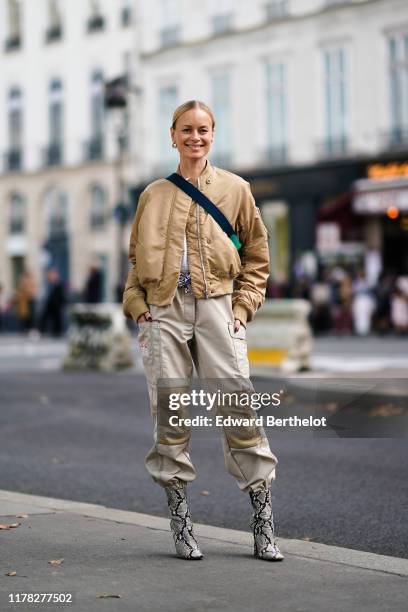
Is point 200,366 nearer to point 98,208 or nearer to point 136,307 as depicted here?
point 136,307

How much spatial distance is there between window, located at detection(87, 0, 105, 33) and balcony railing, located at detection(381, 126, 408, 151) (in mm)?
14638

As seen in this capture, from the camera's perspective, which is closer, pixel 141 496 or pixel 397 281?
pixel 141 496

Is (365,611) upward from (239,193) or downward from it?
downward

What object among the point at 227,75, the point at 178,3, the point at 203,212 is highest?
the point at 178,3

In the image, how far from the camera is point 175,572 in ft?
15.5

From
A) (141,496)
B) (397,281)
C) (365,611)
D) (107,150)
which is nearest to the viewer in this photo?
(365,611)

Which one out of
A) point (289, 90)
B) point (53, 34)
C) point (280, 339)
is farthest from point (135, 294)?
point (53, 34)

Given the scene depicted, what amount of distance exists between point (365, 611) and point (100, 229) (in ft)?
131

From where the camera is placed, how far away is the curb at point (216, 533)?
497cm

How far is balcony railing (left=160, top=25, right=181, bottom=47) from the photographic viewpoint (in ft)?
127

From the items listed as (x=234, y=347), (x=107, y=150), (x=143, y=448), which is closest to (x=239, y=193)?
(x=234, y=347)

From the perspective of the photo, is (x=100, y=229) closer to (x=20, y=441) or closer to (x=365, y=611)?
(x=20, y=441)

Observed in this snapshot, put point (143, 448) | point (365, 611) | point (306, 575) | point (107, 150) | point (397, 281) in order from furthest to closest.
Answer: point (107, 150), point (397, 281), point (143, 448), point (306, 575), point (365, 611)

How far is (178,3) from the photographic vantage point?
38.8 m
